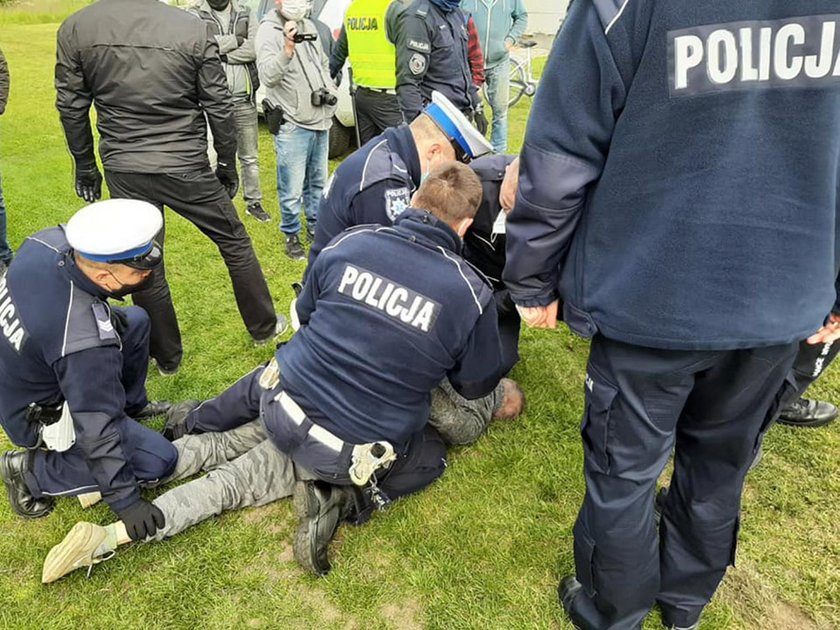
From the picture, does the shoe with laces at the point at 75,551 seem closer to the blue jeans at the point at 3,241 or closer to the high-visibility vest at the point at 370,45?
the blue jeans at the point at 3,241

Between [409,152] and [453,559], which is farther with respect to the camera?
[409,152]

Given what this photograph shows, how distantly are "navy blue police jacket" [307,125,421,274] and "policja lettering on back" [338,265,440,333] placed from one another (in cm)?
68

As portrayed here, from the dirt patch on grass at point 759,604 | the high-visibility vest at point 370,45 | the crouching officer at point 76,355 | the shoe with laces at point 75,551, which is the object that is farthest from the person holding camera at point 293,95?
the dirt patch on grass at point 759,604

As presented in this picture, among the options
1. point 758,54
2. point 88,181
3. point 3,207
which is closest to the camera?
point 758,54

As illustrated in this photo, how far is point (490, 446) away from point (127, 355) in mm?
1796

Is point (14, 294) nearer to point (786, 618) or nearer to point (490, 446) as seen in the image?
point (490, 446)

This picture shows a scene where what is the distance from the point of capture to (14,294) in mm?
2354

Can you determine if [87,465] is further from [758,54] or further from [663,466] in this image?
[758,54]

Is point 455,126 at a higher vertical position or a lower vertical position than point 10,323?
higher

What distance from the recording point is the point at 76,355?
2.31 m

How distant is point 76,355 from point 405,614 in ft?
5.07

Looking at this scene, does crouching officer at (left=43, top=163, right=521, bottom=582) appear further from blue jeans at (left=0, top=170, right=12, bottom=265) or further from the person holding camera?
blue jeans at (left=0, top=170, right=12, bottom=265)

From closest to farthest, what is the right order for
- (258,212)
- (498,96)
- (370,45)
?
(370,45)
(258,212)
(498,96)

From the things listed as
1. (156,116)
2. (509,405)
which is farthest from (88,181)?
(509,405)
